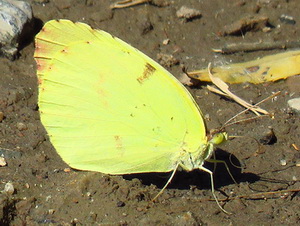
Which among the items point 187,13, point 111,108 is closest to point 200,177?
point 111,108

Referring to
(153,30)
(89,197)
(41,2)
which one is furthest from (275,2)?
(89,197)

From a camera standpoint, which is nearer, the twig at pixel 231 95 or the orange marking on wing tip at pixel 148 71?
the orange marking on wing tip at pixel 148 71

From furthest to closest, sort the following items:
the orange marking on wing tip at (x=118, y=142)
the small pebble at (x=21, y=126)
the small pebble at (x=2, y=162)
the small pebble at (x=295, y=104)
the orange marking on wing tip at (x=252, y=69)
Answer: the orange marking on wing tip at (x=252, y=69) → the small pebble at (x=295, y=104) → the small pebble at (x=21, y=126) → the small pebble at (x=2, y=162) → the orange marking on wing tip at (x=118, y=142)

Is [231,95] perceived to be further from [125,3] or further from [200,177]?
[125,3]

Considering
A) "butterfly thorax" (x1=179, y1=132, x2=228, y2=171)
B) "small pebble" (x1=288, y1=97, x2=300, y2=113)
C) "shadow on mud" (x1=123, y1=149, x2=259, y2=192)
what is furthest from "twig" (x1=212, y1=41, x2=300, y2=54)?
"butterfly thorax" (x1=179, y1=132, x2=228, y2=171)

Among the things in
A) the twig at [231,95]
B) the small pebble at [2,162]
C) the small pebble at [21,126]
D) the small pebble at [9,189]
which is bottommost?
the small pebble at [21,126]

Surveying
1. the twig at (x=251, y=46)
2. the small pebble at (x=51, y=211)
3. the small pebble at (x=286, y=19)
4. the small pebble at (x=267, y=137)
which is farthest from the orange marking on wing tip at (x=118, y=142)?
the small pebble at (x=286, y=19)

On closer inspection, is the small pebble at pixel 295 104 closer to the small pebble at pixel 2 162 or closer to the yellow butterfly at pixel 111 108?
the yellow butterfly at pixel 111 108

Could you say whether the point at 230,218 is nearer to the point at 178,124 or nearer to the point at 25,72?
the point at 178,124
